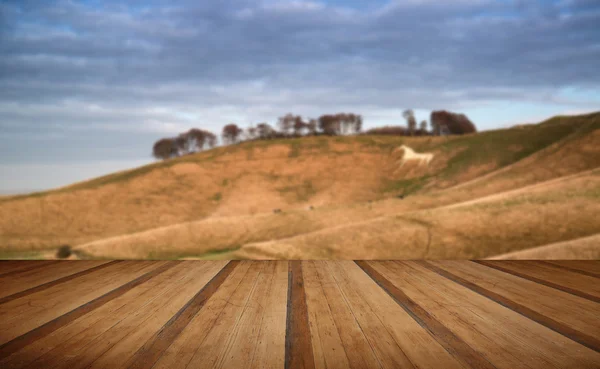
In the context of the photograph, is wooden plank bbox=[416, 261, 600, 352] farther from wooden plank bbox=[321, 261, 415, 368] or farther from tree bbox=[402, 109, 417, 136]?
tree bbox=[402, 109, 417, 136]

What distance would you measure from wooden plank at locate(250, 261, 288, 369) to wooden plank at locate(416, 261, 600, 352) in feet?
6.68

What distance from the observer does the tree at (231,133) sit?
56.1 meters

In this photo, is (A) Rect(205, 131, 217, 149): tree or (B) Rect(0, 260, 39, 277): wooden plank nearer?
(B) Rect(0, 260, 39, 277): wooden plank

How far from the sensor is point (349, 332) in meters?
3.28

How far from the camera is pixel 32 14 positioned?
42.7 ft

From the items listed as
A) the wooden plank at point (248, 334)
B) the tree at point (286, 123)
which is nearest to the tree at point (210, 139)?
the tree at point (286, 123)

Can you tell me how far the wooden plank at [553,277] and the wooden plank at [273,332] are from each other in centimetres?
299

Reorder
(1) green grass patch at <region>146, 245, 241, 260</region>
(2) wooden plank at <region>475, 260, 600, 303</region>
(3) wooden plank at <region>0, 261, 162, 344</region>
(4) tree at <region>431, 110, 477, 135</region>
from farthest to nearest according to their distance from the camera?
(4) tree at <region>431, 110, 477, 135</region>, (1) green grass patch at <region>146, 245, 241, 260</region>, (2) wooden plank at <region>475, 260, 600, 303</region>, (3) wooden plank at <region>0, 261, 162, 344</region>

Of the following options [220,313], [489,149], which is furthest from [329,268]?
[489,149]

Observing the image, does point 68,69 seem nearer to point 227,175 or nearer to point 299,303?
point 227,175

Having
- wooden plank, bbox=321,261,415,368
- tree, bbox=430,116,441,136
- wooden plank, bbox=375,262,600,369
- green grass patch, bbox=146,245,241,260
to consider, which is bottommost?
green grass patch, bbox=146,245,241,260

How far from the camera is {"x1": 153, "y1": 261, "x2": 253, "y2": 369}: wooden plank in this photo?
9.20 ft

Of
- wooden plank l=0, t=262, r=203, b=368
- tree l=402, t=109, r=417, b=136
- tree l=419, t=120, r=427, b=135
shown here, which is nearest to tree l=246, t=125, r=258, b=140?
tree l=402, t=109, r=417, b=136

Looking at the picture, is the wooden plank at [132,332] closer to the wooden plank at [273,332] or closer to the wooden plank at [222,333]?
the wooden plank at [222,333]
